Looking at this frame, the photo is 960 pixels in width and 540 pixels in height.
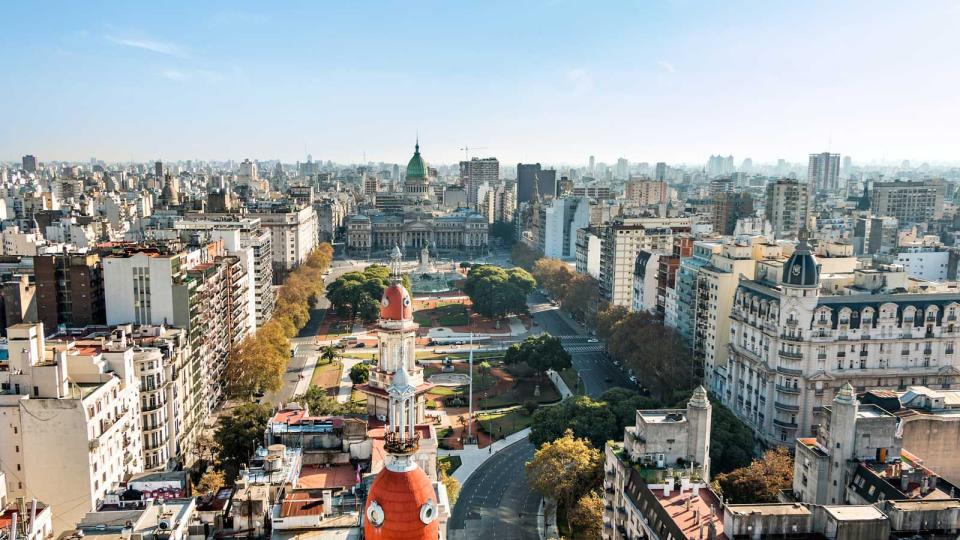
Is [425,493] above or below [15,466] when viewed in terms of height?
above

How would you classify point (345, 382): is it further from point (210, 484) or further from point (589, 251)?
point (589, 251)

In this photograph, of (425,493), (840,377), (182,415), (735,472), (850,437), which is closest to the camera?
(425,493)

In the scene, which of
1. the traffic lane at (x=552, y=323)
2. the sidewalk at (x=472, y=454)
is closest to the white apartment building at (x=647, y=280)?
the traffic lane at (x=552, y=323)

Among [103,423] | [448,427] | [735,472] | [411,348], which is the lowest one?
[448,427]

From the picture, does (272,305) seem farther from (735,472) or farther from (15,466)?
(735,472)

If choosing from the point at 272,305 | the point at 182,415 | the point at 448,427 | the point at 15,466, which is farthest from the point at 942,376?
the point at 272,305

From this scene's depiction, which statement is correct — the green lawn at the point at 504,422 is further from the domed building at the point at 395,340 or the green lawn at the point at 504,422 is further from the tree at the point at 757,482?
the tree at the point at 757,482

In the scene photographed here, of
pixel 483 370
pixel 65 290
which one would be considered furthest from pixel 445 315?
pixel 65 290

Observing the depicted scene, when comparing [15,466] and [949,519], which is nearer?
[949,519]
